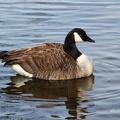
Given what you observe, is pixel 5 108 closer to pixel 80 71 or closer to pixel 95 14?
pixel 80 71

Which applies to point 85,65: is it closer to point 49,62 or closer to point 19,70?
point 49,62

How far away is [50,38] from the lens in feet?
45.9

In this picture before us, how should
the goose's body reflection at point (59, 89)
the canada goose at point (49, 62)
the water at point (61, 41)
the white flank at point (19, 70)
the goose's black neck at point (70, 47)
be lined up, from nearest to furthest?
the water at point (61, 41) < the goose's body reflection at point (59, 89) < the canada goose at point (49, 62) < the white flank at point (19, 70) < the goose's black neck at point (70, 47)

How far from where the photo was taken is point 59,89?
409 inches

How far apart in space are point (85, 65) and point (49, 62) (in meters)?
0.85

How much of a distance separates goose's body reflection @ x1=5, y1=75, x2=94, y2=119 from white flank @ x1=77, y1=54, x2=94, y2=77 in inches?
4.6

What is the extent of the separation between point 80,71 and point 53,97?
5.30ft

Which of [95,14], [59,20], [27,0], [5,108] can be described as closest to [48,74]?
[5,108]

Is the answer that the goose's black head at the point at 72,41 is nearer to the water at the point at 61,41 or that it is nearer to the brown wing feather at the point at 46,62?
the brown wing feather at the point at 46,62

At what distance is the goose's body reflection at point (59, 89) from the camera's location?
366 inches

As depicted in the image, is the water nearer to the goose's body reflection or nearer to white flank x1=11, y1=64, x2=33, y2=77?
the goose's body reflection

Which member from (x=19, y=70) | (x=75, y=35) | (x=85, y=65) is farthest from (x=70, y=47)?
(x=19, y=70)

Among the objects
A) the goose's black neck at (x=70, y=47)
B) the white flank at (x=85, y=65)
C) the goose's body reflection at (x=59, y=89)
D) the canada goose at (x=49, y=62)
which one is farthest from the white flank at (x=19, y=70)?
the white flank at (x=85, y=65)

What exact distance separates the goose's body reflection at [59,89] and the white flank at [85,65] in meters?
0.12
